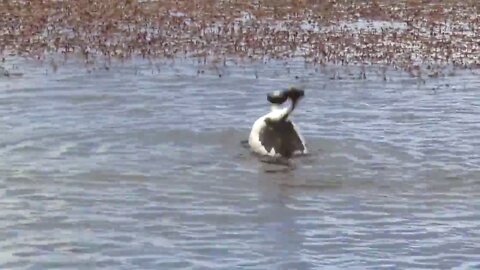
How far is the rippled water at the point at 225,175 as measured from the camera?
9836mm

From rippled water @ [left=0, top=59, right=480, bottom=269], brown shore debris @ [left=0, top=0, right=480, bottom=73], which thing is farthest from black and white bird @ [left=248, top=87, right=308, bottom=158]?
brown shore debris @ [left=0, top=0, right=480, bottom=73]

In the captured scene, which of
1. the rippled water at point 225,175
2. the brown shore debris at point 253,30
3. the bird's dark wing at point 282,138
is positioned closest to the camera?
the rippled water at point 225,175

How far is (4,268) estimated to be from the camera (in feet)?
30.1

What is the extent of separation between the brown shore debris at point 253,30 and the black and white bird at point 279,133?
6145 millimetres

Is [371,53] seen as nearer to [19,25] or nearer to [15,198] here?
[19,25]

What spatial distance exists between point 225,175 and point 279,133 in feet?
4.95

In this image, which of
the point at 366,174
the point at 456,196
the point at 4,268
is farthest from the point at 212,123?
the point at 4,268

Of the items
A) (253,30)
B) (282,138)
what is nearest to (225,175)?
(282,138)

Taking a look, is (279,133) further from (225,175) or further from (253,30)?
(253,30)

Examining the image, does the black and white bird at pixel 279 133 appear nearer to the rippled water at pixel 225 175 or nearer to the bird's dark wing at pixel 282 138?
the bird's dark wing at pixel 282 138

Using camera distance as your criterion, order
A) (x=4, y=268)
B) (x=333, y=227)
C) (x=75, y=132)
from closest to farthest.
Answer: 1. (x=4, y=268)
2. (x=333, y=227)
3. (x=75, y=132)

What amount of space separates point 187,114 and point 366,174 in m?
3.61

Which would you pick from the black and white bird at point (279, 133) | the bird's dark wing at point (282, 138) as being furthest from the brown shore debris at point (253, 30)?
the bird's dark wing at point (282, 138)

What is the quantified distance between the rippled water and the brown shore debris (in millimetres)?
2019
